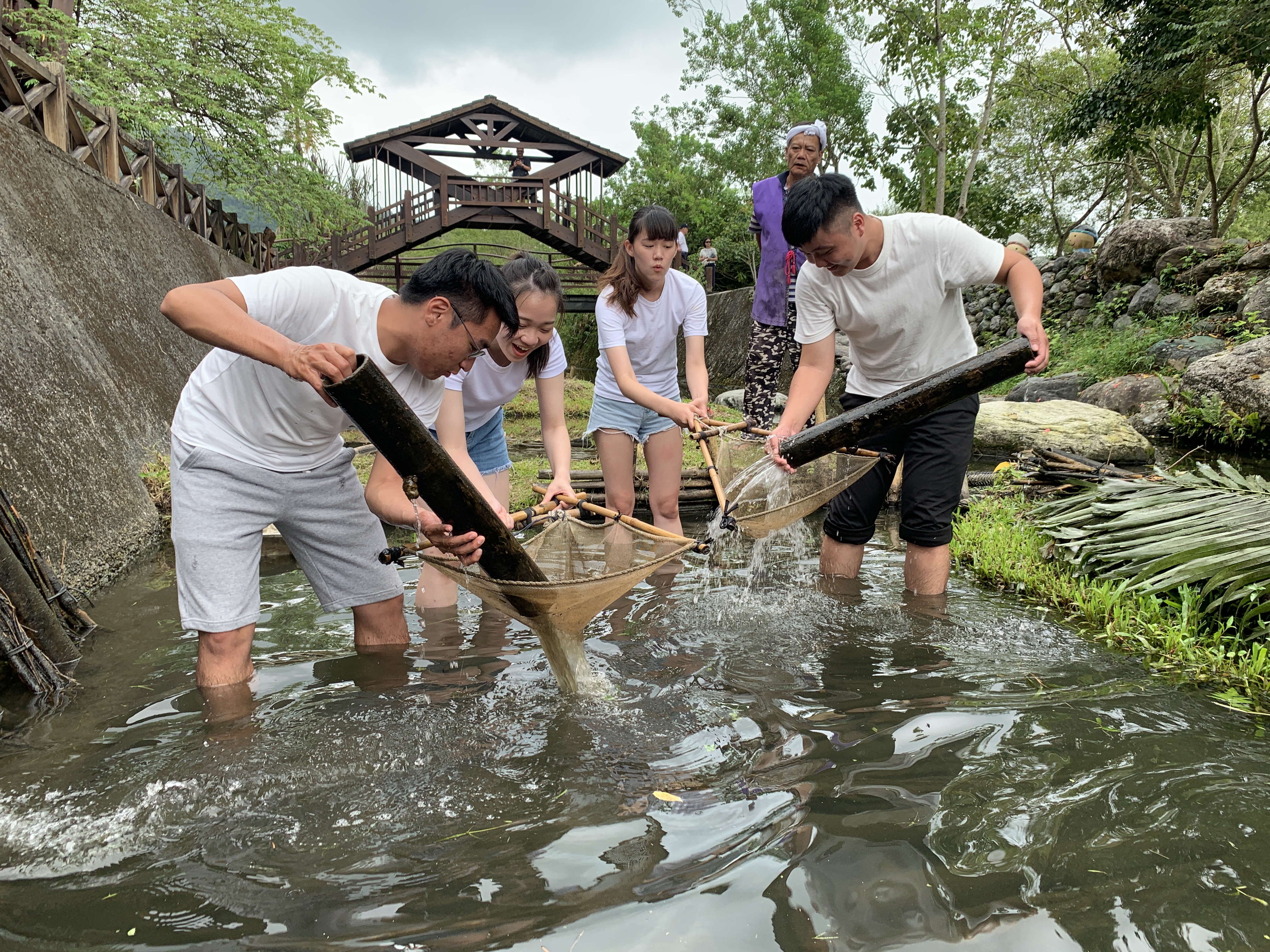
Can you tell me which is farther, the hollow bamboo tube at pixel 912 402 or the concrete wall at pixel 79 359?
the concrete wall at pixel 79 359

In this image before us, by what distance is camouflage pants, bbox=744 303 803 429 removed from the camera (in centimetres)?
620

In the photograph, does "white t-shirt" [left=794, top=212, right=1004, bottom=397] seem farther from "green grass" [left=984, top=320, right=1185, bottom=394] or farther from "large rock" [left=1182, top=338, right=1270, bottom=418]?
"green grass" [left=984, top=320, right=1185, bottom=394]

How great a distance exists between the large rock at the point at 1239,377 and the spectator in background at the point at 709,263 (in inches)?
568

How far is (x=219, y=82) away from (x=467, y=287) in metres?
13.7

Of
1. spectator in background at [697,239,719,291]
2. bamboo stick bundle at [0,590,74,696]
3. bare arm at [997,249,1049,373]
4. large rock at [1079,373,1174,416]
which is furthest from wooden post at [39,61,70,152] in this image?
spectator in background at [697,239,719,291]

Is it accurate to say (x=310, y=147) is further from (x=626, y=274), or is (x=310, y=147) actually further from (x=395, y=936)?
(x=395, y=936)

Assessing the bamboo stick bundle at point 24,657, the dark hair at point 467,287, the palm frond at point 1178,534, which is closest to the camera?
the dark hair at point 467,287

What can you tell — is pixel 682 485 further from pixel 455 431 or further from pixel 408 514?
pixel 408 514

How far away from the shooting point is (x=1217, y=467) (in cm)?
882

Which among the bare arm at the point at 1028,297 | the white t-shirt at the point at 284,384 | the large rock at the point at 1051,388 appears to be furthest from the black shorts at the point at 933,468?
the large rock at the point at 1051,388

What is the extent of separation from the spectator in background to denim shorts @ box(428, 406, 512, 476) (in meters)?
19.5

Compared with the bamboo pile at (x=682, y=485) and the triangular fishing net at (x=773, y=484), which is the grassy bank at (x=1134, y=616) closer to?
the triangular fishing net at (x=773, y=484)

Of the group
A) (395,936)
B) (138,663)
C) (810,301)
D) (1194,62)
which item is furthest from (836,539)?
(1194,62)

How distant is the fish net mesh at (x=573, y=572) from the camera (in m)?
2.90
